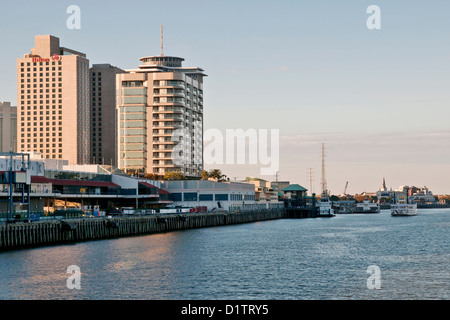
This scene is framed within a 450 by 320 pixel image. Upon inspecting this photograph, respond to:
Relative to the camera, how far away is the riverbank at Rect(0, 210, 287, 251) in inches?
3661

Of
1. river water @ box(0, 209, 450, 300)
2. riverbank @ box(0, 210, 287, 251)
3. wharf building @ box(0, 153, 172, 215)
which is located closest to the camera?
river water @ box(0, 209, 450, 300)

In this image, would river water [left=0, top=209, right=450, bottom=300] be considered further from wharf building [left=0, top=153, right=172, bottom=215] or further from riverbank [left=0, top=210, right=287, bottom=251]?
wharf building [left=0, top=153, right=172, bottom=215]

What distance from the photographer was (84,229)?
110625 mm

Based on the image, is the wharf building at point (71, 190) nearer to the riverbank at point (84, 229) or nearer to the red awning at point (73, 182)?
the red awning at point (73, 182)

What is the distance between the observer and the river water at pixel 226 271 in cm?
5853

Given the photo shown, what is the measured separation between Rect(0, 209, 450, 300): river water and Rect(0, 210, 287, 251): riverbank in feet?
16.0

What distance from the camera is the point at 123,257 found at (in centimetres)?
8281

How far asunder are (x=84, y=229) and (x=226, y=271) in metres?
44.7

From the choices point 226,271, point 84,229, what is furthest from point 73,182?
point 226,271

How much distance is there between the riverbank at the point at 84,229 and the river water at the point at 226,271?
487 centimetres

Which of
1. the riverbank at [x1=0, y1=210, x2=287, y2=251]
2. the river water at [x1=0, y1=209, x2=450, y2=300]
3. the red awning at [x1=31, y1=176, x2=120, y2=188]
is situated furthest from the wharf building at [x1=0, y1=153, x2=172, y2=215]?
the river water at [x1=0, y1=209, x2=450, y2=300]
